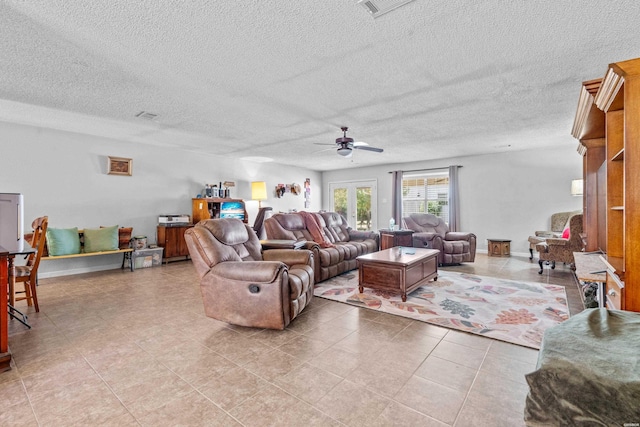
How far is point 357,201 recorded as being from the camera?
9.58m

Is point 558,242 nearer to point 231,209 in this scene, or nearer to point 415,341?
point 415,341

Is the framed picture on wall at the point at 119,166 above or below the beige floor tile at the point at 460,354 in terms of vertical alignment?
above

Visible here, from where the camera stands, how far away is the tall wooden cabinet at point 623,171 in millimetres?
1488

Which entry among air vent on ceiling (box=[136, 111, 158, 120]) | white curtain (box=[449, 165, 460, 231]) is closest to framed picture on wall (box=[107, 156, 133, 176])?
air vent on ceiling (box=[136, 111, 158, 120])

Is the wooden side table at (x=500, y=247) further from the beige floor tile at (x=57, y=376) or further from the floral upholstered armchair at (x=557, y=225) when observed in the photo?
the beige floor tile at (x=57, y=376)

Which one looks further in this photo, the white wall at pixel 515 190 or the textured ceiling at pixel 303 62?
the white wall at pixel 515 190

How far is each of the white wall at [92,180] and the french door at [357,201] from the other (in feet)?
13.3

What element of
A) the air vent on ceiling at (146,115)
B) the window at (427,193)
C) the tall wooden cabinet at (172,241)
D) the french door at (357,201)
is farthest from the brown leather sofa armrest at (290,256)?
the french door at (357,201)

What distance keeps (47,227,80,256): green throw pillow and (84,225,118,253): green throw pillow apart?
5.5 inches

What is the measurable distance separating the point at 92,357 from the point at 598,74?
17.0ft

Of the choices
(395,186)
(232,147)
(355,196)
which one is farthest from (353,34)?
(355,196)

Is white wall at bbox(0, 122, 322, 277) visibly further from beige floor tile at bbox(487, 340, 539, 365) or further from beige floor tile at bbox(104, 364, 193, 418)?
beige floor tile at bbox(487, 340, 539, 365)

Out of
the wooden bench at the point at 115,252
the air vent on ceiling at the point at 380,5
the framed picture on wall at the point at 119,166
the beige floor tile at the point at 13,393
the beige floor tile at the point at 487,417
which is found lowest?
the beige floor tile at the point at 487,417

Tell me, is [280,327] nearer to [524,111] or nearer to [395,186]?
[524,111]
